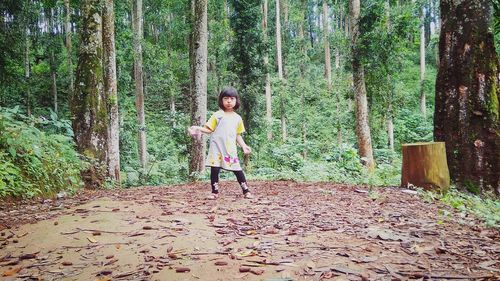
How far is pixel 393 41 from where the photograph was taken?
494 inches

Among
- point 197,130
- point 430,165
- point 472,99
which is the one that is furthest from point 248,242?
point 472,99

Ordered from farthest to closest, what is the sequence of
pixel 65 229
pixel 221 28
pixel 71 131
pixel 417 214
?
pixel 221 28 → pixel 71 131 → pixel 417 214 → pixel 65 229

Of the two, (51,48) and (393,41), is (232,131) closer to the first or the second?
(393,41)

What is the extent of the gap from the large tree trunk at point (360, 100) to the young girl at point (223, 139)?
23.1 feet

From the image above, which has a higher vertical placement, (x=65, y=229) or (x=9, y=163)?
(x=9, y=163)

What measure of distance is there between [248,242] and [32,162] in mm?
5321

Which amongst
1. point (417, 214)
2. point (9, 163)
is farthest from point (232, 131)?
point (9, 163)

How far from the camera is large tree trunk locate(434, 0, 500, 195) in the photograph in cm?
608

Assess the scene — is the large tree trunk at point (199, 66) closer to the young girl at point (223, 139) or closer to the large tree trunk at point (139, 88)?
the young girl at point (223, 139)

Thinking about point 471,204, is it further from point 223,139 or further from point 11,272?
point 11,272

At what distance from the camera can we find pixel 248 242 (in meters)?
3.29

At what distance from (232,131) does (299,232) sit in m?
2.59

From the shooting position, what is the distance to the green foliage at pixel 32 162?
19.9 feet

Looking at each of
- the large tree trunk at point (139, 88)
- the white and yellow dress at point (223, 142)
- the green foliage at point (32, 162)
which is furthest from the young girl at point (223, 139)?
the large tree trunk at point (139, 88)
